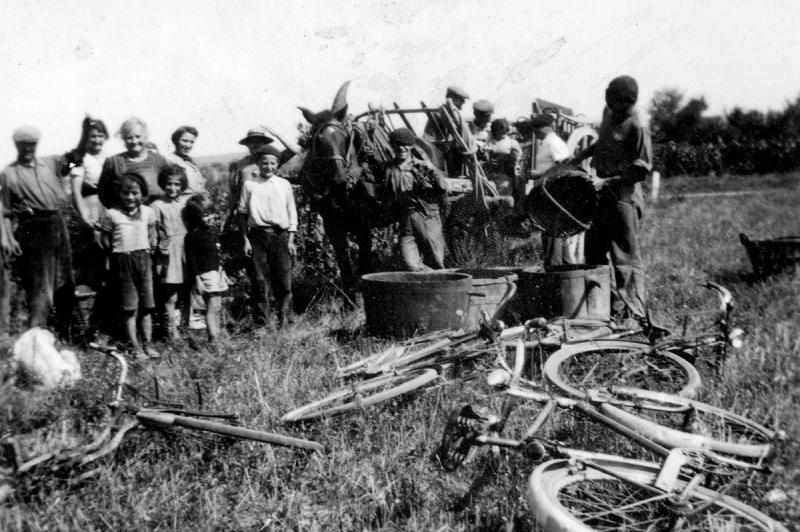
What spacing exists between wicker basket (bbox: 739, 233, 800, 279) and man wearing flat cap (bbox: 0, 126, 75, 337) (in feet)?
24.2

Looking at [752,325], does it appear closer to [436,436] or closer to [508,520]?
[436,436]

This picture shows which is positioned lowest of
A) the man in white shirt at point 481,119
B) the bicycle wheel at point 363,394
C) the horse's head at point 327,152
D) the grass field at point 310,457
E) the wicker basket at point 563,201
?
the grass field at point 310,457

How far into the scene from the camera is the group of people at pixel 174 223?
536 centimetres

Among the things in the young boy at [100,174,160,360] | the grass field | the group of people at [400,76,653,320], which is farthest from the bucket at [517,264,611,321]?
the young boy at [100,174,160,360]

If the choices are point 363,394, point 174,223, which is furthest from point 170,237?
point 363,394

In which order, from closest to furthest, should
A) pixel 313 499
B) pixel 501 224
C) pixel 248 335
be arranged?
pixel 313 499, pixel 248 335, pixel 501 224

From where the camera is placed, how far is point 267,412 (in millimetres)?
3840

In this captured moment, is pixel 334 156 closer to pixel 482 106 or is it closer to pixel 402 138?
pixel 402 138

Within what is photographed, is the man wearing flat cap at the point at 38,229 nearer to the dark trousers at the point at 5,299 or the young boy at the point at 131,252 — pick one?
the dark trousers at the point at 5,299

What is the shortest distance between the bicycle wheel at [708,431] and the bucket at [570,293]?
190 cm

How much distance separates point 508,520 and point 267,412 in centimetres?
175

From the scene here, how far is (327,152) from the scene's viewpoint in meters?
6.86

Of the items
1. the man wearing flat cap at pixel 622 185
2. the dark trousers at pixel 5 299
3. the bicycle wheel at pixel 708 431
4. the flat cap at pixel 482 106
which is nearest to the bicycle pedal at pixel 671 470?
the bicycle wheel at pixel 708 431

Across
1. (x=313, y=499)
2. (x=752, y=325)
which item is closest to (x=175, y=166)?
(x=313, y=499)
